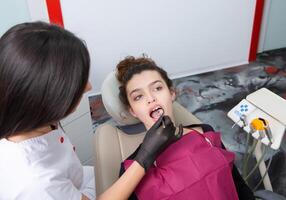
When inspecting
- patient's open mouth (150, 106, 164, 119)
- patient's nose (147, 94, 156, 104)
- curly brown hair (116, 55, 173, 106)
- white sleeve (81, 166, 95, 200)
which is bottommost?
white sleeve (81, 166, 95, 200)

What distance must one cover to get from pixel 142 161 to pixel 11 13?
133cm

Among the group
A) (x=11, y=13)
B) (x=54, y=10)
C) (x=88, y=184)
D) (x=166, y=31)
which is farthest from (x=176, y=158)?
(x=166, y=31)

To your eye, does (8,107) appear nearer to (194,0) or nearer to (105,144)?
(105,144)

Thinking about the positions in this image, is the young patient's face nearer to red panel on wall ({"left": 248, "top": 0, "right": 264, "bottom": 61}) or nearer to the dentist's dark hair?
the dentist's dark hair

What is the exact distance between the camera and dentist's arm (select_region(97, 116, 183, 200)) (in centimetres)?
100

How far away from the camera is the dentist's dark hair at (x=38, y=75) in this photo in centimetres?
73

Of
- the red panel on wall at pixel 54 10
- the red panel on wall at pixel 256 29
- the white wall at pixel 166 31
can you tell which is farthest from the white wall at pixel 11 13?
the red panel on wall at pixel 256 29

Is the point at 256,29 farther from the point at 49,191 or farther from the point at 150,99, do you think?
the point at 49,191

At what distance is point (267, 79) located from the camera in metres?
2.94

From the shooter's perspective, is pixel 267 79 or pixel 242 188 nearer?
pixel 242 188

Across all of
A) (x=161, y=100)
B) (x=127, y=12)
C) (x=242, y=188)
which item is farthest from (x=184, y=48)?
(x=242, y=188)

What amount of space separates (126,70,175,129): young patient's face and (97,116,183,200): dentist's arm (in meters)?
0.19

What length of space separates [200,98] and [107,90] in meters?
1.53

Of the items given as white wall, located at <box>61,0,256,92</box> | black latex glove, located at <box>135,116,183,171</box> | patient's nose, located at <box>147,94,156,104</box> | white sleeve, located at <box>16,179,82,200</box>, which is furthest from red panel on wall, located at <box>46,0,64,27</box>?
white sleeve, located at <box>16,179,82,200</box>
